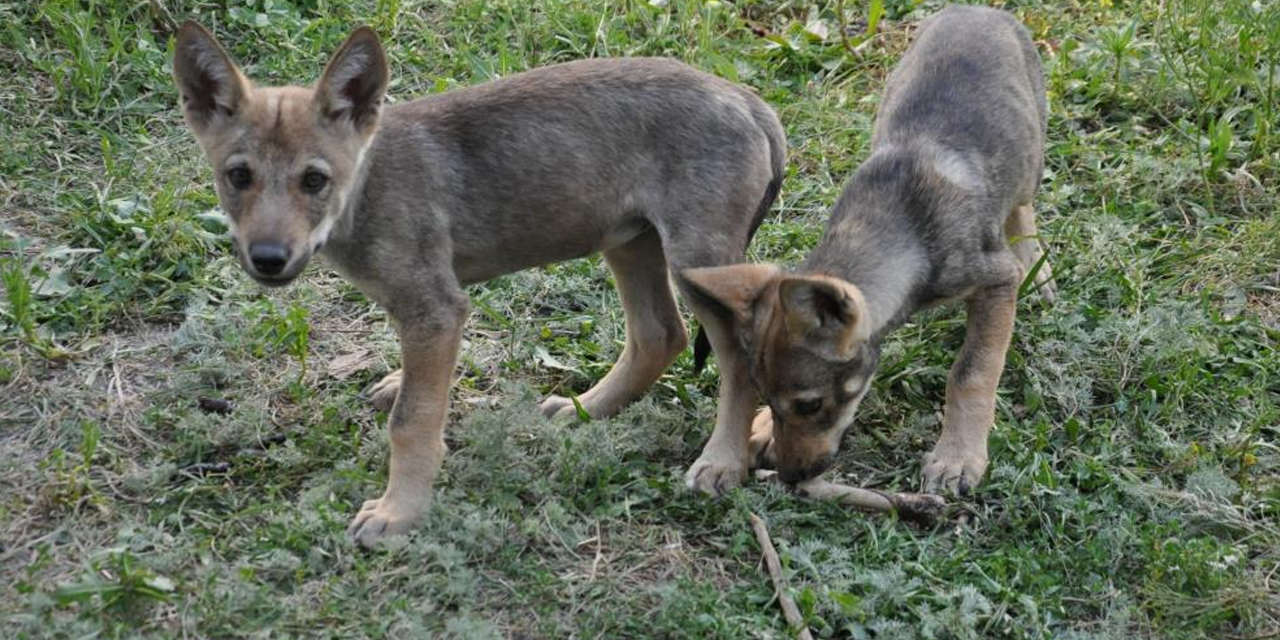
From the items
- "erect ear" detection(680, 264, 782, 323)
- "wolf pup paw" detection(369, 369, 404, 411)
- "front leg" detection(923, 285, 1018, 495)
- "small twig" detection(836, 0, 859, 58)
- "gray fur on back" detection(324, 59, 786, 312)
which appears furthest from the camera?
"small twig" detection(836, 0, 859, 58)

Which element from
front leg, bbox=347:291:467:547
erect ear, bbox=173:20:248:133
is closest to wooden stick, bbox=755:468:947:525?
front leg, bbox=347:291:467:547

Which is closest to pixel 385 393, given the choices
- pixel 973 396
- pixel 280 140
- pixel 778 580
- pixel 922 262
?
pixel 280 140

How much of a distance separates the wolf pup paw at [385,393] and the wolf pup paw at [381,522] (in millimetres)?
872

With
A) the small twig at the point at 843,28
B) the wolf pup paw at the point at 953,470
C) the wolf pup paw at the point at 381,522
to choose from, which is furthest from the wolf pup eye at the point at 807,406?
the small twig at the point at 843,28

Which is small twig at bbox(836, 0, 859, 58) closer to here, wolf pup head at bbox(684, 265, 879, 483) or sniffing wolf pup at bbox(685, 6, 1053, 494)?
sniffing wolf pup at bbox(685, 6, 1053, 494)

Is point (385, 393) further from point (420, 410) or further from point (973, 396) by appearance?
point (973, 396)

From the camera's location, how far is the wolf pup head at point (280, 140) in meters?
5.30

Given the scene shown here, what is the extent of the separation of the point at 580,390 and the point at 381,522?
5.27 feet

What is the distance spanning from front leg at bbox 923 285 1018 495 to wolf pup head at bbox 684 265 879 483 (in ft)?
1.60

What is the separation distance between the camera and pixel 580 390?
691 centimetres

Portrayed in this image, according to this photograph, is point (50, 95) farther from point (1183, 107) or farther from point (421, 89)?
point (1183, 107)

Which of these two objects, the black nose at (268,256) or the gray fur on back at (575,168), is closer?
the black nose at (268,256)

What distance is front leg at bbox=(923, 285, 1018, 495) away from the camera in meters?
6.06

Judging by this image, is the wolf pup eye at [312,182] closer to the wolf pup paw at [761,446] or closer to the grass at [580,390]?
the grass at [580,390]
